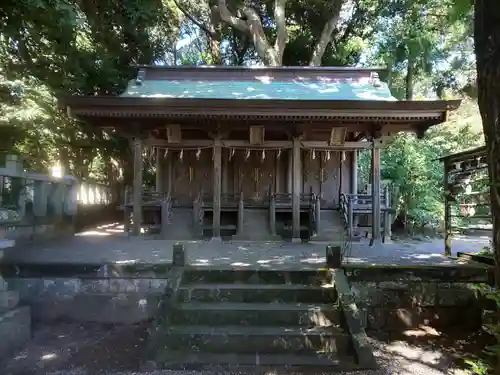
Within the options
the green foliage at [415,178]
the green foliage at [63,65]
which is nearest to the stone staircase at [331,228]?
the green foliage at [415,178]

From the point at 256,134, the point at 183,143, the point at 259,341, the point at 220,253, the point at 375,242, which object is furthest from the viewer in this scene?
the point at 183,143

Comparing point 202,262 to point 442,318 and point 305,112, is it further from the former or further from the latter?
point 305,112

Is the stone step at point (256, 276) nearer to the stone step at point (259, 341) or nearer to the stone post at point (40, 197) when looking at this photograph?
the stone step at point (259, 341)

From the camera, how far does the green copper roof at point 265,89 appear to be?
1162 cm

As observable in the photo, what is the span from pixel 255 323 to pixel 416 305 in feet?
8.16

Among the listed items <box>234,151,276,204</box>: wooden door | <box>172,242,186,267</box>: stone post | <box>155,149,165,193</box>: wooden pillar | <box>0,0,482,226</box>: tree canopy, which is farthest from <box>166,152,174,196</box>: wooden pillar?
<box>172,242,186,267</box>: stone post

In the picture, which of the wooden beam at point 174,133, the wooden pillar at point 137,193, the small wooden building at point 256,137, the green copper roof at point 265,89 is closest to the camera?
the small wooden building at point 256,137

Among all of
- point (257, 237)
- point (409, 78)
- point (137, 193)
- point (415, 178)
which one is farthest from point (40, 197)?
point (409, 78)

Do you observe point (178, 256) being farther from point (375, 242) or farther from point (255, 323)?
point (375, 242)

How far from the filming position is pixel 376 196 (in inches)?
407

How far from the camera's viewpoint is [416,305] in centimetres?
596

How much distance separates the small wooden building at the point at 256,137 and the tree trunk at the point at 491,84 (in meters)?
7.26

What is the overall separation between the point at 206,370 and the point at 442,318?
3608mm

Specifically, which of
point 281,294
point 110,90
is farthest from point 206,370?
point 110,90
